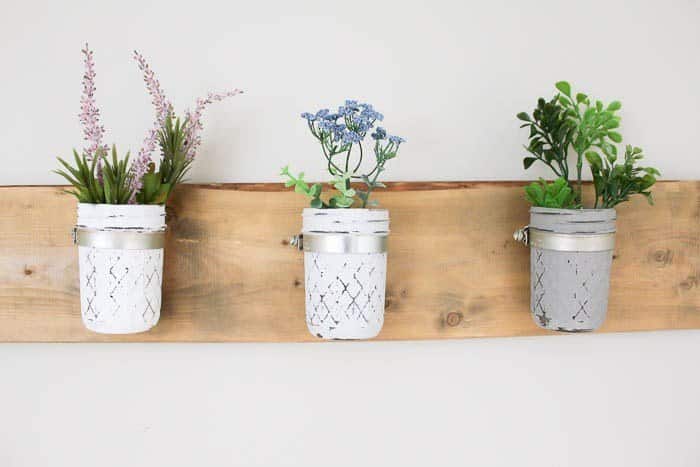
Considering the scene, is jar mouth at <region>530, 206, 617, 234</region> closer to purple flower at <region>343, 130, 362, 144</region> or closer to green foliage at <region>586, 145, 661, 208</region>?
green foliage at <region>586, 145, 661, 208</region>

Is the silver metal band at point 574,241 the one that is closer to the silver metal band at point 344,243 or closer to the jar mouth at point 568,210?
the jar mouth at point 568,210

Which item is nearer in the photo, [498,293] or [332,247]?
[332,247]

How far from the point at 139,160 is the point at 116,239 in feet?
0.37

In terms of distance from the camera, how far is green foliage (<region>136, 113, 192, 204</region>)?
0.81 meters

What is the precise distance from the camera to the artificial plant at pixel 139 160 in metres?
0.77

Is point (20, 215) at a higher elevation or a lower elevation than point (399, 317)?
higher

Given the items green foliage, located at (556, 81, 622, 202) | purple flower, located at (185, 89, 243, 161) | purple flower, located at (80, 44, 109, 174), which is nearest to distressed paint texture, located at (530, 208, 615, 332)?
green foliage, located at (556, 81, 622, 202)

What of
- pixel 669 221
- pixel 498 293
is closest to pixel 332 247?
pixel 498 293

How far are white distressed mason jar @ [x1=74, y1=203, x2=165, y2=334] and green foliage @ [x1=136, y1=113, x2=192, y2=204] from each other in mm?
39

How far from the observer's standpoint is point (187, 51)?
2.98ft

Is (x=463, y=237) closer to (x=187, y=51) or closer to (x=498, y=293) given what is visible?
(x=498, y=293)

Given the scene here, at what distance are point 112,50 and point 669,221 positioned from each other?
97 cm

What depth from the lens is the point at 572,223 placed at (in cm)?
80

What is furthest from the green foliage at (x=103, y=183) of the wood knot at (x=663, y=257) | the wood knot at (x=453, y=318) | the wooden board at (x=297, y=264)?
Result: the wood knot at (x=663, y=257)
